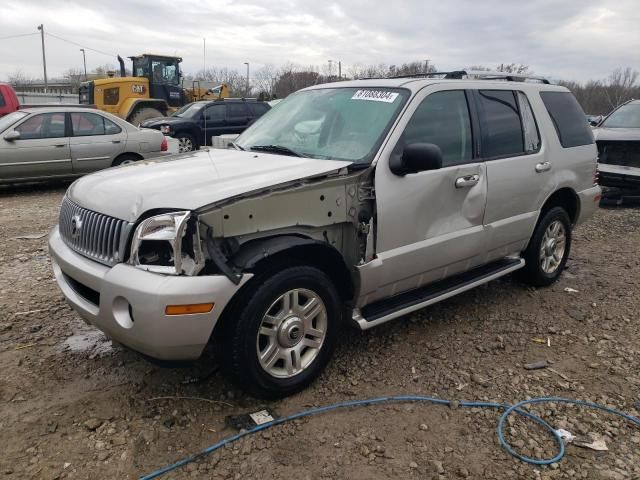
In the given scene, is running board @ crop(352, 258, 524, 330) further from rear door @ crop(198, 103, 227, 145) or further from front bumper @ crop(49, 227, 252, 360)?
rear door @ crop(198, 103, 227, 145)

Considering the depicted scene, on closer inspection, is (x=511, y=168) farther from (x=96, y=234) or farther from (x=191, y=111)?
(x=191, y=111)

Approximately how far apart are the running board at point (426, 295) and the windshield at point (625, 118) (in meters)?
6.94

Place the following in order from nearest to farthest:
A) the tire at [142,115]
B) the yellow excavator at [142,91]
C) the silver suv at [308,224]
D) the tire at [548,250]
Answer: the silver suv at [308,224] < the tire at [548,250] < the tire at [142,115] < the yellow excavator at [142,91]

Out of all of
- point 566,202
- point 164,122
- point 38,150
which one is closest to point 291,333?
point 566,202

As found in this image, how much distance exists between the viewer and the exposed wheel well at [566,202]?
4938 mm

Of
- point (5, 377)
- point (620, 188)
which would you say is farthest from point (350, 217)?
point (620, 188)

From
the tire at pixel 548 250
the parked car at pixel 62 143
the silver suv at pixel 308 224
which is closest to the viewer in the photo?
the silver suv at pixel 308 224

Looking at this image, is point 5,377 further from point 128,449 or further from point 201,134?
point 201,134

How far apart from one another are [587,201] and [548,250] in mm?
712

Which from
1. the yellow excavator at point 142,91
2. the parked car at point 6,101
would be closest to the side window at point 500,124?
the parked car at point 6,101

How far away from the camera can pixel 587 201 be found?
5270 millimetres

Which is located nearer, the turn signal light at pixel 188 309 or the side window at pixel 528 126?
the turn signal light at pixel 188 309

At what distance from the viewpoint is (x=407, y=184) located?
341 cm

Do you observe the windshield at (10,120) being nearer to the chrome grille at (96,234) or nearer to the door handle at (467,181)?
the chrome grille at (96,234)
